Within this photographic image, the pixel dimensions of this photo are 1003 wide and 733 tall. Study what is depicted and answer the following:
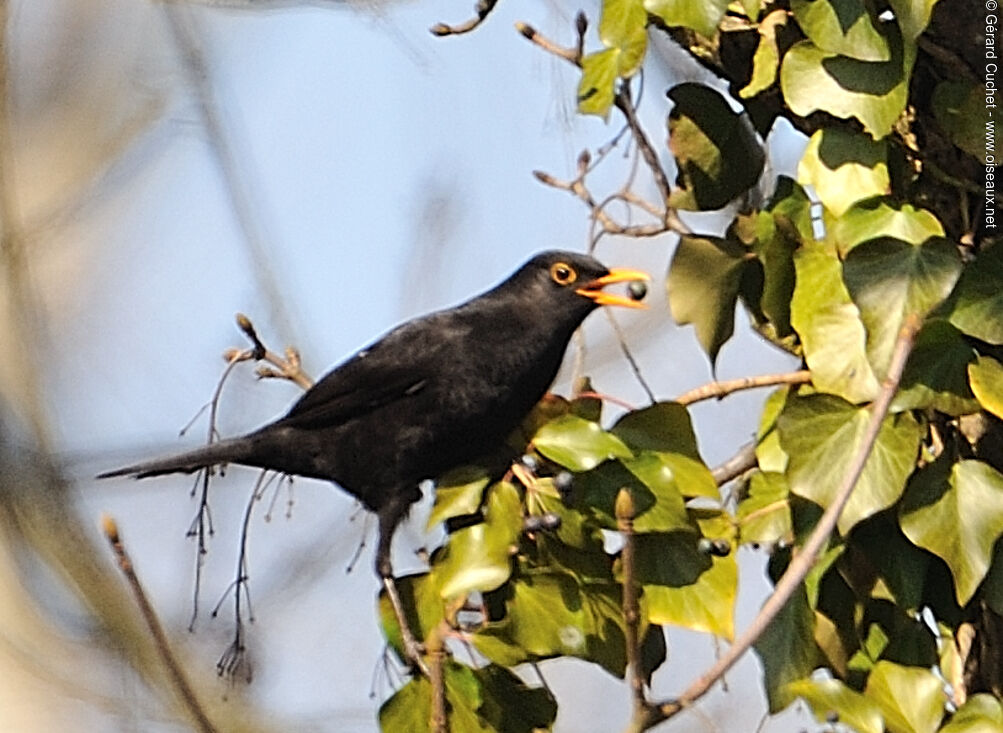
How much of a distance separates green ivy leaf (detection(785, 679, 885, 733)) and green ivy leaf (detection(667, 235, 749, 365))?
0.46 meters

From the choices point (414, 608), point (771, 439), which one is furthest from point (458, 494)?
point (771, 439)

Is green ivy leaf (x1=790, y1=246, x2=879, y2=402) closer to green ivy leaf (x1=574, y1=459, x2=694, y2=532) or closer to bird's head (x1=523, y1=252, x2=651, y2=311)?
green ivy leaf (x1=574, y1=459, x2=694, y2=532)

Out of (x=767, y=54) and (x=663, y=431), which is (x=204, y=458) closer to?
(x=663, y=431)

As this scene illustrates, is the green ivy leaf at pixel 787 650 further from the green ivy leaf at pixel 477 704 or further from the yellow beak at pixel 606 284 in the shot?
the yellow beak at pixel 606 284

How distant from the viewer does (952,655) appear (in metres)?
1.60

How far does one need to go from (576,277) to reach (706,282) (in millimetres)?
453

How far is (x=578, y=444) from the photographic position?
1438mm

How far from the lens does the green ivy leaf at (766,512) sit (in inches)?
58.0

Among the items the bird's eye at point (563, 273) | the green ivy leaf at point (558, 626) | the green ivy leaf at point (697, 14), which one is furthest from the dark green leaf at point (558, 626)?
the bird's eye at point (563, 273)

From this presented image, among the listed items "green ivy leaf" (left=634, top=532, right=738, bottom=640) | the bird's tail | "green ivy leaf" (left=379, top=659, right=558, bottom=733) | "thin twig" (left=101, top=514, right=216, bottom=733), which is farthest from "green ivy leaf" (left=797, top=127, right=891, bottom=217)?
the bird's tail

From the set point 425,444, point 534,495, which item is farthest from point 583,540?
point 425,444

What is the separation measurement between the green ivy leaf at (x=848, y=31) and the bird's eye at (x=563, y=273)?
689 millimetres

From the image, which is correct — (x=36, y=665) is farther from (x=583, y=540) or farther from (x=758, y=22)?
(x=758, y=22)

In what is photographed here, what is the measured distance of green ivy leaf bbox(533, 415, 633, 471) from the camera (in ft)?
4.64
